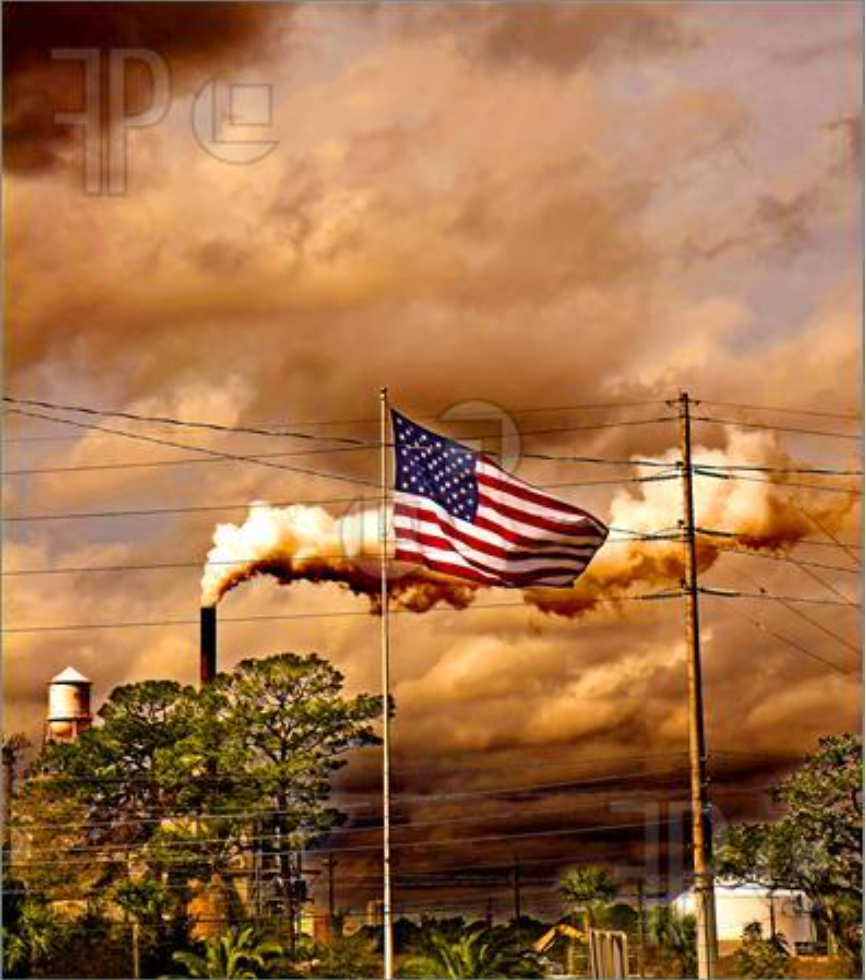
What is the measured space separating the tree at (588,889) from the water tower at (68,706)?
832 centimetres

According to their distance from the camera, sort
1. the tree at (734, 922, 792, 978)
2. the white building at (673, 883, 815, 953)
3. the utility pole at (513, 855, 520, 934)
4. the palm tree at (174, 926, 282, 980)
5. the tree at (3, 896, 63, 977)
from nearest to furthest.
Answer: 1. the tree at (734, 922, 792, 978)
2. the palm tree at (174, 926, 282, 980)
3. the white building at (673, 883, 815, 953)
4. the utility pole at (513, 855, 520, 934)
5. the tree at (3, 896, 63, 977)

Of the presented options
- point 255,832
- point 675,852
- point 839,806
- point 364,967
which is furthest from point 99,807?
point 839,806

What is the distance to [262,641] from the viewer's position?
95.5 ft

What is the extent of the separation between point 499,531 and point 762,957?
993 cm

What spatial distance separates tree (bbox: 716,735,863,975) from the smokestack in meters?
8.60

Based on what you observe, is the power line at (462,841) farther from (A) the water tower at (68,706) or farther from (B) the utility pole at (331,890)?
(A) the water tower at (68,706)

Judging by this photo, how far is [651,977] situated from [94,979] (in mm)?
8084

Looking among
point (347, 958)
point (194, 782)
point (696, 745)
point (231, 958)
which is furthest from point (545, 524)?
point (194, 782)

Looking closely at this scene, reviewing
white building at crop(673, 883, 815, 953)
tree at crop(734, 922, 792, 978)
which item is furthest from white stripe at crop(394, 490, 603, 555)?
white building at crop(673, 883, 815, 953)

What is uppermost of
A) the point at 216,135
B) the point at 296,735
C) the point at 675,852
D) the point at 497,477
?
the point at 216,135

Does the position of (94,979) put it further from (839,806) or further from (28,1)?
(28,1)

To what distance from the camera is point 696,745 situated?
23.1 meters

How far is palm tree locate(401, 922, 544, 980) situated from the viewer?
2336 cm

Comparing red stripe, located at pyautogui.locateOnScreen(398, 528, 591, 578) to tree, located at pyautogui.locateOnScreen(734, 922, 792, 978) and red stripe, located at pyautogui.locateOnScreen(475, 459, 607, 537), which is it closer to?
red stripe, located at pyautogui.locateOnScreen(475, 459, 607, 537)
